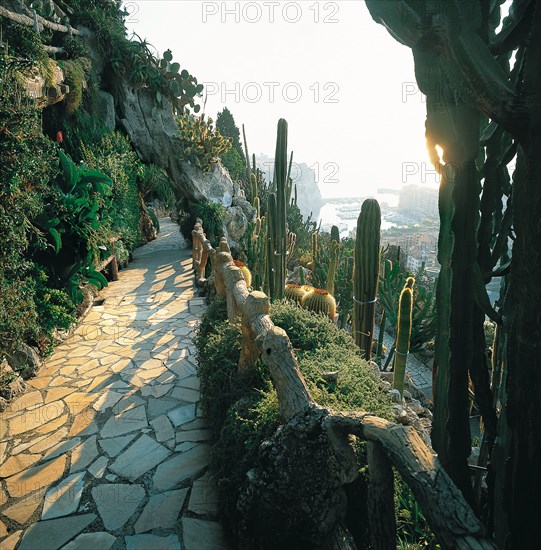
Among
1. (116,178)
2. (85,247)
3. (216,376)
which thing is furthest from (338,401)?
(116,178)

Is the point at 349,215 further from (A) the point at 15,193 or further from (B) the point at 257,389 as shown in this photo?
(B) the point at 257,389

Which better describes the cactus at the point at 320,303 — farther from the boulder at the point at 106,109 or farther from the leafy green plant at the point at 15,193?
the boulder at the point at 106,109

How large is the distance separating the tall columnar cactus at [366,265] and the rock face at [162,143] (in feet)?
27.2

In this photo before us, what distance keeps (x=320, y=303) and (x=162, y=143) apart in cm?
898

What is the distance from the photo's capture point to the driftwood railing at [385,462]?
1.21 m

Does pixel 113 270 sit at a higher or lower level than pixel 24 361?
higher

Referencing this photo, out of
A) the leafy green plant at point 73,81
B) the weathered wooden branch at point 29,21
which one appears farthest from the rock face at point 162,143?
the leafy green plant at point 73,81

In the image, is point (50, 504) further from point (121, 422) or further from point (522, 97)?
point (522, 97)

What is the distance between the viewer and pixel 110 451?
3164 millimetres

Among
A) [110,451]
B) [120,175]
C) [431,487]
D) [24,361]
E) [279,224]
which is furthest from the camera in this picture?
[120,175]

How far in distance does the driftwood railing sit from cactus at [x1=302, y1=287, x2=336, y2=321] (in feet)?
7.81

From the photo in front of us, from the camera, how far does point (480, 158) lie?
173 centimetres

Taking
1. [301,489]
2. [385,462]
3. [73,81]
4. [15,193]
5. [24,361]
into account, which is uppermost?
[73,81]

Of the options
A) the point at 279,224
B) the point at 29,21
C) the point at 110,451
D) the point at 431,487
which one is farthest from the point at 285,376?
the point at 29,21
